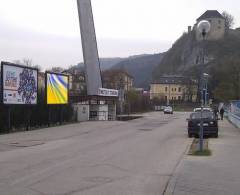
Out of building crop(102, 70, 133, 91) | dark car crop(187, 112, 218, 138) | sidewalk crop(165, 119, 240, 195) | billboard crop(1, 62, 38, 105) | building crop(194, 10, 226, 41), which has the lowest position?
sidewalk crop(165, 119, 240, 195)

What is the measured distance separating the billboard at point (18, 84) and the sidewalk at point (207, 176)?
1858 cm

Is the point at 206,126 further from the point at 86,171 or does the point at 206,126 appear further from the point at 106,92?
the point at 106,92

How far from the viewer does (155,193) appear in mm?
11375

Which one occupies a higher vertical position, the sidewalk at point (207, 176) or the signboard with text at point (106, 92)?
the signboard with text at point (106, 92)

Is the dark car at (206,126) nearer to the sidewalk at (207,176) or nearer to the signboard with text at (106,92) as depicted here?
the sidewalk at (207,176)

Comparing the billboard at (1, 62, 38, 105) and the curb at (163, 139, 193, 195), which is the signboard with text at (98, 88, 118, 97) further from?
the curb at (163, 139, 193, 195)

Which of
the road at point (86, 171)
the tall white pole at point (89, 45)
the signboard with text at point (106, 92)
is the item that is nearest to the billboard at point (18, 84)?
the road at point (86, 171)

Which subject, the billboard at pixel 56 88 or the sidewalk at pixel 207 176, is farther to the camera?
the billboard at pixel 56 88

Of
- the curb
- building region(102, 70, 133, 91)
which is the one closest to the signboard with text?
the curb

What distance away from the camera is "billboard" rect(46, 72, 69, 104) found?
44.5 meters

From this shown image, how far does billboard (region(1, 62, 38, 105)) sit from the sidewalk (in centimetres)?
1858

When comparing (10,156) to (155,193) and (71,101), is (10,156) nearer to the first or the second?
(155,193)

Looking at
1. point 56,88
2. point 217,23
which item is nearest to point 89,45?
point 56,88

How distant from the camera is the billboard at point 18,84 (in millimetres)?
35781
